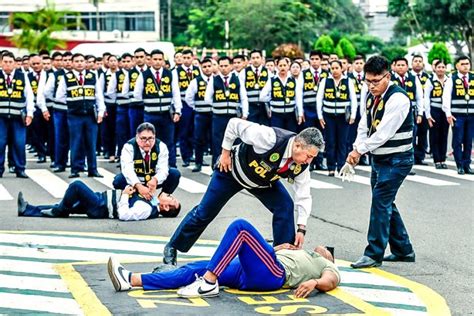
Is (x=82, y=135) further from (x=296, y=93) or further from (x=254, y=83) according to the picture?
(x=296, y=93)

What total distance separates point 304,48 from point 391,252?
61275mm

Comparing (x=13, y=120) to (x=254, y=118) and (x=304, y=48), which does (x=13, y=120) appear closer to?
(x=254, y=118)

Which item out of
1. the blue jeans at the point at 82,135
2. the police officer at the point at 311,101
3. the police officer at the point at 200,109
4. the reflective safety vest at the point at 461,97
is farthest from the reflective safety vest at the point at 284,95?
the blue jeans at the point at 82,135

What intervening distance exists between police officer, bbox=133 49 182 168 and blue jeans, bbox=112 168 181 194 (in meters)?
5.18

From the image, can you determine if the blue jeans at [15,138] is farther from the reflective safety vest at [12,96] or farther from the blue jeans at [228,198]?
the blue jeans at [228,198]

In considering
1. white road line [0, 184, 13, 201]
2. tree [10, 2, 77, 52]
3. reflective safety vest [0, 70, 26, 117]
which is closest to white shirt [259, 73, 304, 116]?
reflective safety vest [0, 70, 26, 117]

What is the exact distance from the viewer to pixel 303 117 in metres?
19.5

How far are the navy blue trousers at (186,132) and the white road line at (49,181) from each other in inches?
109

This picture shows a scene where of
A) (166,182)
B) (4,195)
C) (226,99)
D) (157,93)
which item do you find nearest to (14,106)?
(157,93)

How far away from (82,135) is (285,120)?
4.08 meters

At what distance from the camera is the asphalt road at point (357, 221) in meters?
9.70

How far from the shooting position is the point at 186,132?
811 inches

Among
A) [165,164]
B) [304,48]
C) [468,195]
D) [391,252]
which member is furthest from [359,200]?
[304,48]

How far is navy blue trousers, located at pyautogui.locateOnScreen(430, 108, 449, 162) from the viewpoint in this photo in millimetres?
20000
